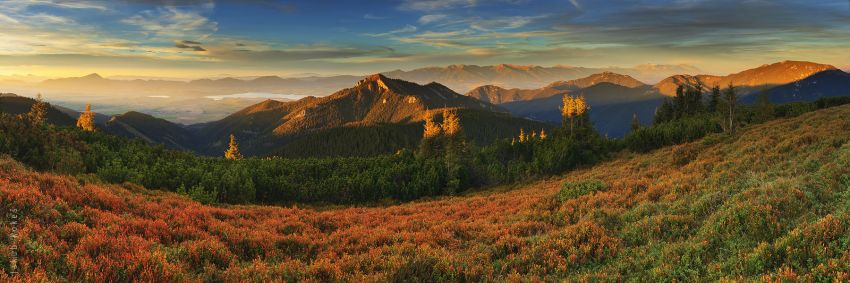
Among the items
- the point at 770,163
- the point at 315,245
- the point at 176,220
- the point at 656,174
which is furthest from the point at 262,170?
the point at 770,163

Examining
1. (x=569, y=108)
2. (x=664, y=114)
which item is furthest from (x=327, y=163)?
(x=664, y=114)

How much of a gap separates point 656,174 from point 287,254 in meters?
22.1

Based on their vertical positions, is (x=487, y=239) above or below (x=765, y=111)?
below

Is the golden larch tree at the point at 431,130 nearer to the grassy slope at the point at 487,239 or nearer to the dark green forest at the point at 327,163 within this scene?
the dark green forest at the point at 327,163

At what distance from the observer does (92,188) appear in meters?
15.8

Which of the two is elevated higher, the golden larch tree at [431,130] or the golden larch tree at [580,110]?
the golden larch tree at [580,110]

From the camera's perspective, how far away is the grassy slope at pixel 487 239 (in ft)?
25.9

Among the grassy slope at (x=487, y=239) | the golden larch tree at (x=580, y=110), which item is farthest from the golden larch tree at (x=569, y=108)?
the grassy slope at (x=487, y=239)

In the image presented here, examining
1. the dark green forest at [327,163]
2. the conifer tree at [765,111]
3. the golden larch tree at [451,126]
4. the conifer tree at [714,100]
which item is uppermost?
the conifer tree at [714,100]

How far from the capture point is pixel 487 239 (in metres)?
13.3

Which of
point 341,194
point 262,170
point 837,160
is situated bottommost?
point 341,194

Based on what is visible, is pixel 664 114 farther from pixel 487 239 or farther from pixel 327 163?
pixel 487 239

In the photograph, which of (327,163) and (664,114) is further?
(664,114)

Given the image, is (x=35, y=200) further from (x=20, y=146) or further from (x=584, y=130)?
(x=584, y=130)
